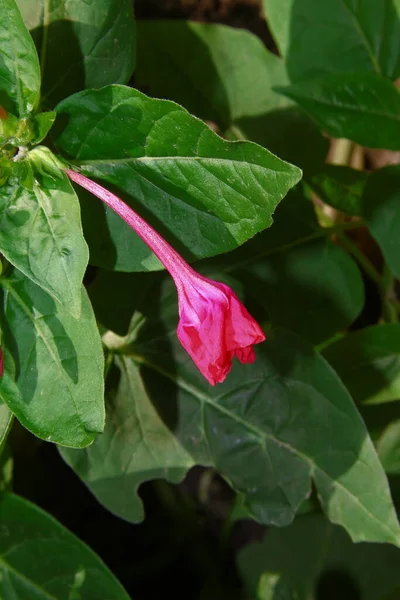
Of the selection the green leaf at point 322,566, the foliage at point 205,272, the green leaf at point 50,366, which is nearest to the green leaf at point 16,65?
the foliage at point 205,272

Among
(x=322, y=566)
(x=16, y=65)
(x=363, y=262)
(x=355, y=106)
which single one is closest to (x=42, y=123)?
(x=16, y=65)

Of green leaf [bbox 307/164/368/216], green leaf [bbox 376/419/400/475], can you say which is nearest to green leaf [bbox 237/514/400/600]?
green leaf [bbox 376/419/400/475]

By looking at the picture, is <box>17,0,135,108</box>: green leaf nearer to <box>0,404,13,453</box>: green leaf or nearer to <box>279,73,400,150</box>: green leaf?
<box>279,73,400,150</box>: green leaf

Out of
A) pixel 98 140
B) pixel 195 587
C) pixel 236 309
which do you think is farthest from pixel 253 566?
pixel 98 140

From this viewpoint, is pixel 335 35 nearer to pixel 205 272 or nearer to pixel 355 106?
pixel 355 106

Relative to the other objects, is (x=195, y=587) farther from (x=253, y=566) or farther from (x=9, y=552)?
(x=9, y=552)
